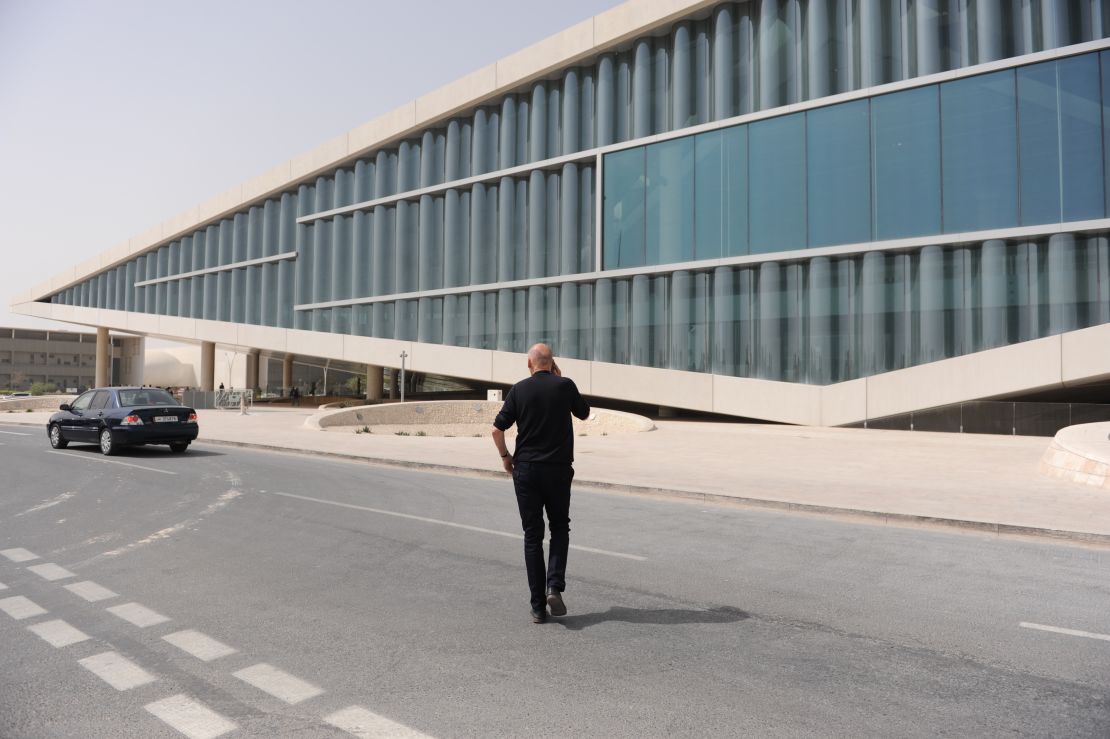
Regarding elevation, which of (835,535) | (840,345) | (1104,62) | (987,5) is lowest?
(835,535)

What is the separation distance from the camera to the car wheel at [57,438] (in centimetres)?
1806

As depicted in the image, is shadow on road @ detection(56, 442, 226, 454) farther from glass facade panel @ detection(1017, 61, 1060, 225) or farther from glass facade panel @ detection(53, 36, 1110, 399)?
glass facade panel @ detection(1017, 61, 1060, 225)

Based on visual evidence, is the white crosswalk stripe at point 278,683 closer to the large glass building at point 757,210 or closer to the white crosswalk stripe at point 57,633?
the white crosswalk stripe at point 57,633

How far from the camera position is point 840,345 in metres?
26.9

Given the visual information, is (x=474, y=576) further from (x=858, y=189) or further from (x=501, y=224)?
(x=501, y=224)

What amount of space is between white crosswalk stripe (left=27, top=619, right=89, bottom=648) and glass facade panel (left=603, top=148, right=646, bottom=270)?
28.4m

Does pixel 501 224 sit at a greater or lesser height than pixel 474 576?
greater

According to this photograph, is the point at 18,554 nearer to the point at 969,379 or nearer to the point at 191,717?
the point at 191,717

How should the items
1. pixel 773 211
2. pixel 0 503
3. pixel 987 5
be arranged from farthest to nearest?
pixel 773 211
pixel 987 5
pixel 0 503

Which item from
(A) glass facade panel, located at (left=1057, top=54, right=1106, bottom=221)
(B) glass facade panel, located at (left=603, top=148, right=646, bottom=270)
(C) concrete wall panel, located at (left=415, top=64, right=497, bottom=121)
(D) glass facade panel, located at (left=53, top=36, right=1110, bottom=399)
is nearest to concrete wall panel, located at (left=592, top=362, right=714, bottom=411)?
(D) glass facade panel, located at (left=53, top=36, right=1110, bottom=399)

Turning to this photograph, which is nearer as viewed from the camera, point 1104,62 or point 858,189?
point 1104,62

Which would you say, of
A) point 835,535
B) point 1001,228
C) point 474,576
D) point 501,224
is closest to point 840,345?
point 1001,228

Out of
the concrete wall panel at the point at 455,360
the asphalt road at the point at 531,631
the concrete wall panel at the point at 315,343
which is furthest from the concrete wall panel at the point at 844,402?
the concrete wall panel at the point at 315,343

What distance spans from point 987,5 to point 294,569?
2865 cm
